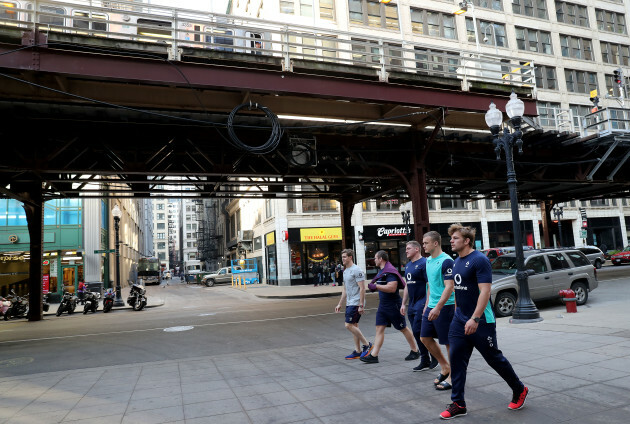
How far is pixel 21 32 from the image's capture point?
9711 millimetres

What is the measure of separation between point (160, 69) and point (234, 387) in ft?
26.2

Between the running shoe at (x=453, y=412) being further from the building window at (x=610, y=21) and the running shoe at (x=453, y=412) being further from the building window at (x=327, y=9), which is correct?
the building window at (x=610, y=21)

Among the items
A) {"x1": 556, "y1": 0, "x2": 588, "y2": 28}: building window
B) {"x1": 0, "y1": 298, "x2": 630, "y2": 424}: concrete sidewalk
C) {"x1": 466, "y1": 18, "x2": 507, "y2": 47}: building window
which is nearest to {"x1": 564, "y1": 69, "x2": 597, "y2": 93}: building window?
{"x1": 556, "y1": 0, "x2": 588, "y2": 28}: building window

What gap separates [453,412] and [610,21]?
175 feet

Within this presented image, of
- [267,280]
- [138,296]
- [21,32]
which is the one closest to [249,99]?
[21,32]

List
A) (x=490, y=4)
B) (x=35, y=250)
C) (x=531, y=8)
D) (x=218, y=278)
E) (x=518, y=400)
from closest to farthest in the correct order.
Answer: (x=518, y=400)
(x=35, y=250)
(x=490, y=4)
(x=531, y=8)
(x=218, y=278)

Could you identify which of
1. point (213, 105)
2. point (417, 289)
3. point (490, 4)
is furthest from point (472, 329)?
point (490, 4)

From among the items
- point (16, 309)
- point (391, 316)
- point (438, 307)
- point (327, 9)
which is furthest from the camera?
point (327, 9)

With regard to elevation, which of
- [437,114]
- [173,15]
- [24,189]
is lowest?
[24,189]

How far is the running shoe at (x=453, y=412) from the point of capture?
4.42 metres

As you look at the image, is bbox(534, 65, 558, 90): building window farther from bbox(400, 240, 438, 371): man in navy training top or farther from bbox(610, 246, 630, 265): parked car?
bbox(400, 240, 438, 371): man in navy training top

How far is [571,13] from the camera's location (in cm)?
4181

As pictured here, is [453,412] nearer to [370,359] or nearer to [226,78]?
[370,359]

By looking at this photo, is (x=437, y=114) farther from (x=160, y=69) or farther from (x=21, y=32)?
(x=21, y=32)
